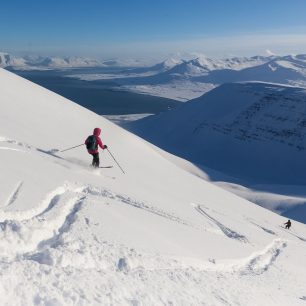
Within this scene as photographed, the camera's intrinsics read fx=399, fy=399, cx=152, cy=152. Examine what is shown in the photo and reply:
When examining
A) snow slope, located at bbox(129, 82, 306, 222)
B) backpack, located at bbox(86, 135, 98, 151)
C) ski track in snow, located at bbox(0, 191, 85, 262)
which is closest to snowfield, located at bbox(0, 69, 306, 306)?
ski track in snow, located at bbox(0, 191, 85, 262)

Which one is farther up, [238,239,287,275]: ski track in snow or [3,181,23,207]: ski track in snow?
[3,181,23,207]: ski track in snow

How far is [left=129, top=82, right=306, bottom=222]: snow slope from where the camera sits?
61594 mm

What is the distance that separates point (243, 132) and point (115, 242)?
67546 mm

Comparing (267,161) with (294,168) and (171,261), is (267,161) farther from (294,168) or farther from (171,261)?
(171,261)

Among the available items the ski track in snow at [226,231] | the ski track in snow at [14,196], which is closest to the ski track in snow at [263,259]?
the ski track in snow at [226,231]

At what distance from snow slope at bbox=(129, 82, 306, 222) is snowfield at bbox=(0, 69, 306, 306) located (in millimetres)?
32038

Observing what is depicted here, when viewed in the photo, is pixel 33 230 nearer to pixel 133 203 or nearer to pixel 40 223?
pixel 40 223

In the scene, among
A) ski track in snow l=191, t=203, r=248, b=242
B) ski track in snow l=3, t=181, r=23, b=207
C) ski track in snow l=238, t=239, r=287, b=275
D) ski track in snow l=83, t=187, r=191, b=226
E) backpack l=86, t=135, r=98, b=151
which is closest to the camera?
ski track in snow l=3, t=181, r=23, b=207

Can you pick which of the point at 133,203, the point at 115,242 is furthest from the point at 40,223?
the point at 133,203

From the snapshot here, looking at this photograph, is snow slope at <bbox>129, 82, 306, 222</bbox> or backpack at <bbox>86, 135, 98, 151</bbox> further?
snow slope at <bbox>129, 82, 306, 222</bbox>

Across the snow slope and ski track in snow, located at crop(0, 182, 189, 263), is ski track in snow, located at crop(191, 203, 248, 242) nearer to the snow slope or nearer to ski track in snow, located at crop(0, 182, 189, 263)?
ski track in snow, located at crop(0, 182, 189, 263)

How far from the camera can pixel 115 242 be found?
8.71 m

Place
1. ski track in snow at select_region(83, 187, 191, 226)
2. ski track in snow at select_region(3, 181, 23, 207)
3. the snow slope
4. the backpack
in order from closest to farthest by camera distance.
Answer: ski track in snow at select_region(3, 181, 23, 207)
ski track in snow at select_region(83, 187, 191, 226)
the backpack
the snow slope

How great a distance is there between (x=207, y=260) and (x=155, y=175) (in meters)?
10.9
